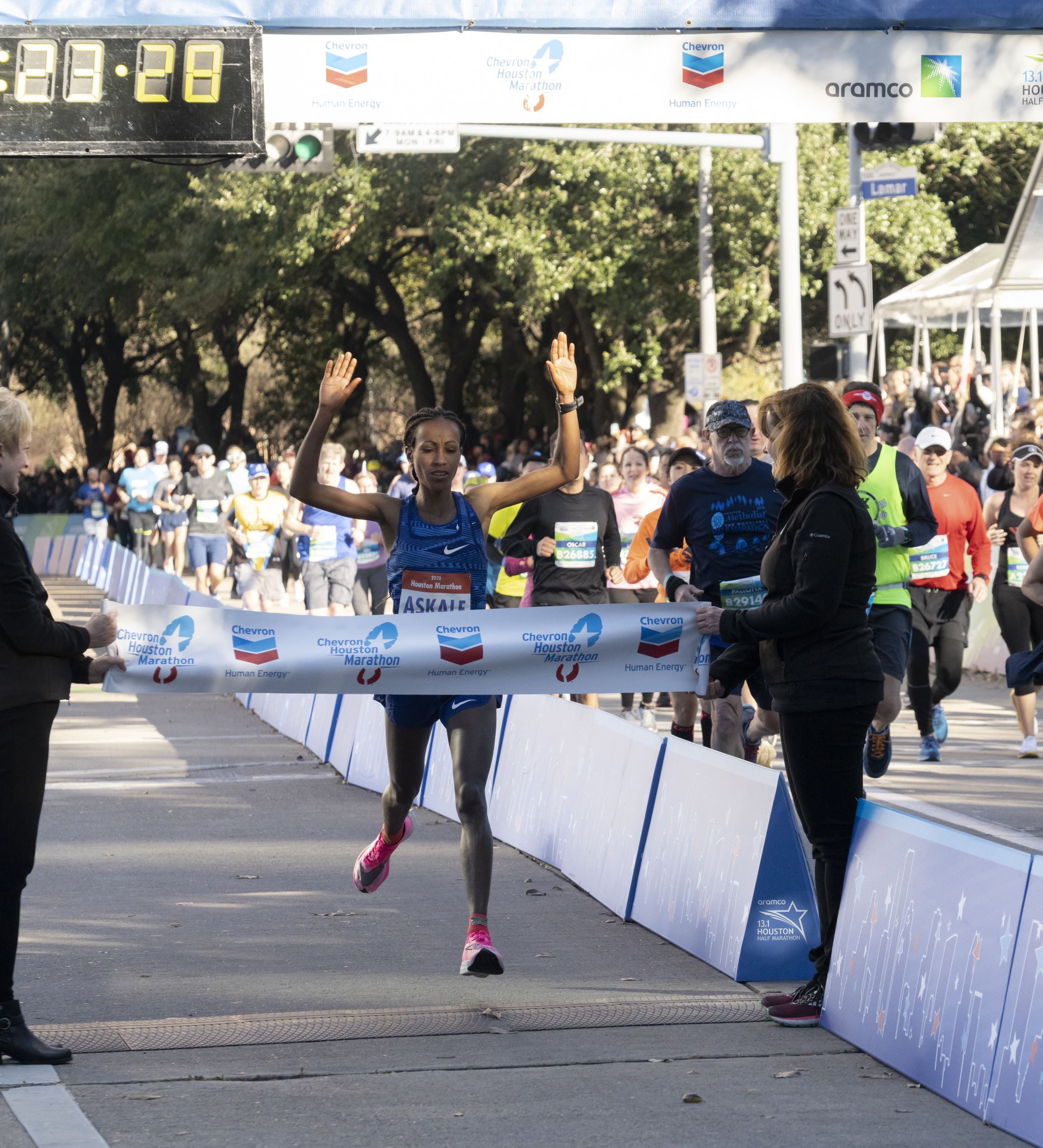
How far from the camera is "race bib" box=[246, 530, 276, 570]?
17.7 metres

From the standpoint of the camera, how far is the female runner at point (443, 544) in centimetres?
627

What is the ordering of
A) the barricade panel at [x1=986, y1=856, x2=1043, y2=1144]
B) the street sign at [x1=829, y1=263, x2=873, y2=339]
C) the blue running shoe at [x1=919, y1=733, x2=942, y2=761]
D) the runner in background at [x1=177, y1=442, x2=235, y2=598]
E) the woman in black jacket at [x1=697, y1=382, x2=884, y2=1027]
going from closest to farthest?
the barricade panel at [x1=986, y1=856, x2=1043, y2=1144] → the woman in black jacket at [x1=697, y1=382, x2=884, y2=1027] → the blue running shoe at [x1=919, y1=733, x2=942, y2=761] → the street sign at [x1=829, y1=263, x2=873, y2=339] → the runner in background at [x1=177, y1=442, x2=235, y2=598]

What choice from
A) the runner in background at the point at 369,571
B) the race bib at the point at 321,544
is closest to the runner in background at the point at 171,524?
the runner in background at the point at 369,571

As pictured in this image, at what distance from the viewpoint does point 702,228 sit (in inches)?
974

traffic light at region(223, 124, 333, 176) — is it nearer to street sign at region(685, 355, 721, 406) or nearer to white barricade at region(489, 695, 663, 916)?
street sign at region(685, 355, 721, 406)

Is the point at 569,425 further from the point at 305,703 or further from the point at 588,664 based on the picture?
the point at 305,703

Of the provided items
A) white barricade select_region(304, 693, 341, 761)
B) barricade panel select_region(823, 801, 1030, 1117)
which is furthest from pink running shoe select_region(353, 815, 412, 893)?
white barricade select_region(304, 693, 341, 761)

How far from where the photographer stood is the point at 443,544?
6.45 meters

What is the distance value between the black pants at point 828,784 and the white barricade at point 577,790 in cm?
161

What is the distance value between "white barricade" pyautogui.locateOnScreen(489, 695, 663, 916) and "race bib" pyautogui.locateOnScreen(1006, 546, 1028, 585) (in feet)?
13.2

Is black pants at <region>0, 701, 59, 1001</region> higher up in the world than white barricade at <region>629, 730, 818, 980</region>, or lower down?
higher up

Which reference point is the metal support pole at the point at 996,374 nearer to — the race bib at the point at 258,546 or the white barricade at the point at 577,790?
the race bib at the point at 258,546

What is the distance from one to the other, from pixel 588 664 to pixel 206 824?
3.46 metres

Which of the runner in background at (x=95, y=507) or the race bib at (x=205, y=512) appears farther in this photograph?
the runner in background at (x=95, y=507)
